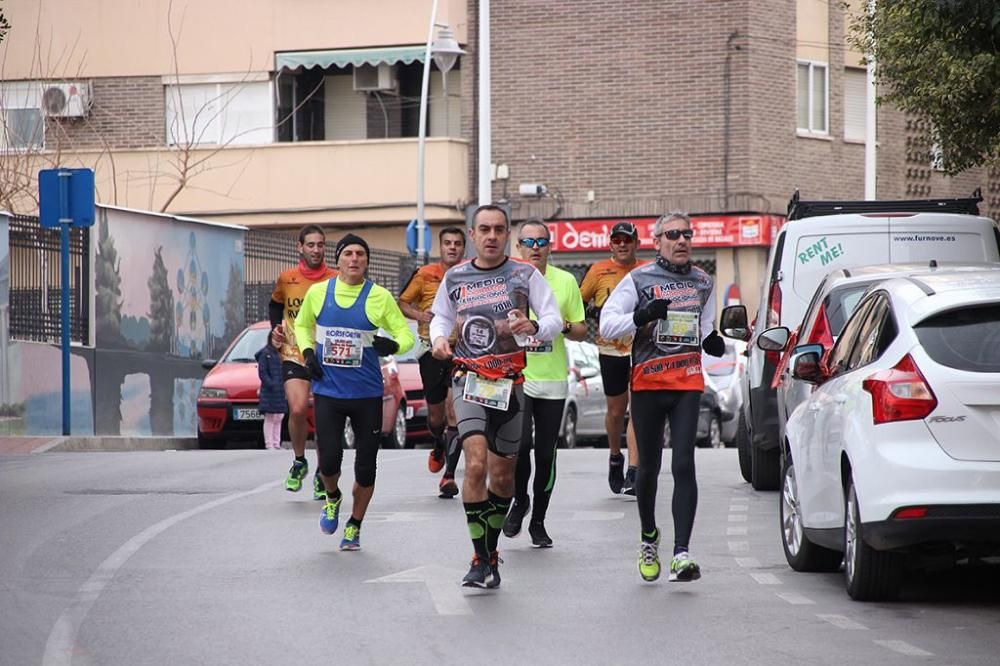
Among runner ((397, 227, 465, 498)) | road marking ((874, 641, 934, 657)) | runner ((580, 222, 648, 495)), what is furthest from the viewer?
runner ((397, 227, 465, 498))

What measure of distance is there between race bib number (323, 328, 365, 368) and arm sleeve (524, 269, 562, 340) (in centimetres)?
211

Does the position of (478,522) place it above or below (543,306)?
below

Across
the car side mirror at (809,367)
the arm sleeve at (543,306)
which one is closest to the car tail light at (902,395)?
the car side mirror at (809,367)

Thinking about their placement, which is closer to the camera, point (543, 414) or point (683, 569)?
point (683, 569)

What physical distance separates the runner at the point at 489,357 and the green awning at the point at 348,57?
29232 mm

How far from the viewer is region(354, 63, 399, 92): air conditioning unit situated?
39750 mm

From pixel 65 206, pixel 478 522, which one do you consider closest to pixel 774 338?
pixel 478 522

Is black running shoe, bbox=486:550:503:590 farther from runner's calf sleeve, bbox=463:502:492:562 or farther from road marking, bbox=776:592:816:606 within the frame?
road marking, bbox=776:592:816:606

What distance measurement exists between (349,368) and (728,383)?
17.5m

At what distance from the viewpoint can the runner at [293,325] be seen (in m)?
15.0

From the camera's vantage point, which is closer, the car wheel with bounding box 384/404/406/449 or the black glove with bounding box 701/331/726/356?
the black glove with bounding box 701/331/726/356

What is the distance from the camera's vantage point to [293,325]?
1510 cm

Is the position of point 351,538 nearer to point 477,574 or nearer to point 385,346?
point 385,346

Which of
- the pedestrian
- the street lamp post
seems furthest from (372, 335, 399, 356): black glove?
the street lamp post
